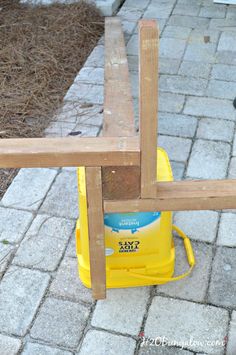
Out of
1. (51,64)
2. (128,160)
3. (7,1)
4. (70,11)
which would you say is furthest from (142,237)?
(7,1)

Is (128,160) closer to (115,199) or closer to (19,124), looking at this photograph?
(115,199)

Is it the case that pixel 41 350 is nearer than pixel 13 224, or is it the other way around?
pixel 41 350

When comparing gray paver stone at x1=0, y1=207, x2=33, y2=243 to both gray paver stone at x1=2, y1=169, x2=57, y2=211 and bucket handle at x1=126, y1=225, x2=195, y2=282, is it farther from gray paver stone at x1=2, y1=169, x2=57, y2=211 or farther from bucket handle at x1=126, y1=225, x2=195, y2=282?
bucket handle at x1=126, y1=225, x2=195, y2=282

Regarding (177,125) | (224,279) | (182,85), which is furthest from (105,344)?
(182,85)

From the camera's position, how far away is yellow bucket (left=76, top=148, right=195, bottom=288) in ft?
7.23

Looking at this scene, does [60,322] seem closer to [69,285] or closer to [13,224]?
[69,285]

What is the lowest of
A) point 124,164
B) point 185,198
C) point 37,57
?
point 37,57

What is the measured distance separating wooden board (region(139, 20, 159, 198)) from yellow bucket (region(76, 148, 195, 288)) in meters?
0.33

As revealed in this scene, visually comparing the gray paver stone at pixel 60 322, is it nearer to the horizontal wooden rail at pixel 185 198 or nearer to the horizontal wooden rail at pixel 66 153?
the horizontal wooden rail at pixel 185 198

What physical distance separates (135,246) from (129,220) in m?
0.15

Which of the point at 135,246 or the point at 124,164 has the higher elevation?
the point at 124,164

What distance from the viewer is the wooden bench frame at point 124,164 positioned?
5.49 feet

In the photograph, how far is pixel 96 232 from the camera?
208cm

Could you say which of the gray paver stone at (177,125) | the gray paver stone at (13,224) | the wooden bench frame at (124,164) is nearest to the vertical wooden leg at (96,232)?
the wooden bench frame at (124,164)
